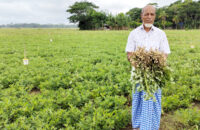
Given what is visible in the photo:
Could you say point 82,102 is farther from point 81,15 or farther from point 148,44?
point 81,15

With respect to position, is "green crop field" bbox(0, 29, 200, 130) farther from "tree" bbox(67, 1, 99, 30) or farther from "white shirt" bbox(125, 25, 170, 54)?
"tree" bbox(67, 1, 99, 30)

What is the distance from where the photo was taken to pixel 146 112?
116 inches

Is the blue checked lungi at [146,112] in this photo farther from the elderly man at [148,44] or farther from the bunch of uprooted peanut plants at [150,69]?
the bunch of uprooted peanut plants at [150,69]

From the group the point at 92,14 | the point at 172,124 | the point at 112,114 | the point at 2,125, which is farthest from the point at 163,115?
the point at 92,14

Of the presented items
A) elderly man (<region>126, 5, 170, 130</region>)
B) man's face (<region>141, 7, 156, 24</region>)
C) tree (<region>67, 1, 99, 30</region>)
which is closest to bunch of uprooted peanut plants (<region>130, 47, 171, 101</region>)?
elderly man (<region>126, 5, 170, 130</region>)

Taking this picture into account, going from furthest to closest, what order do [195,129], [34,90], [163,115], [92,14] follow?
[92,14]
[34,90]
[163,115]
[195,129]

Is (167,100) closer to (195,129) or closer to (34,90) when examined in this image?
(195,129)

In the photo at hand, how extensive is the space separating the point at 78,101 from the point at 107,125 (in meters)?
1.17

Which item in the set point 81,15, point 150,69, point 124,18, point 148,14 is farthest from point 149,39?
point 81,15

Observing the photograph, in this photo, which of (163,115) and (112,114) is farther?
(163,115)

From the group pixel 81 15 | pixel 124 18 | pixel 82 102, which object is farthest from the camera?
pixel 81 15

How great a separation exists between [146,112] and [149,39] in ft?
4.27

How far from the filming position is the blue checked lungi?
2.95 m

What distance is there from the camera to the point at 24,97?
4641mm
